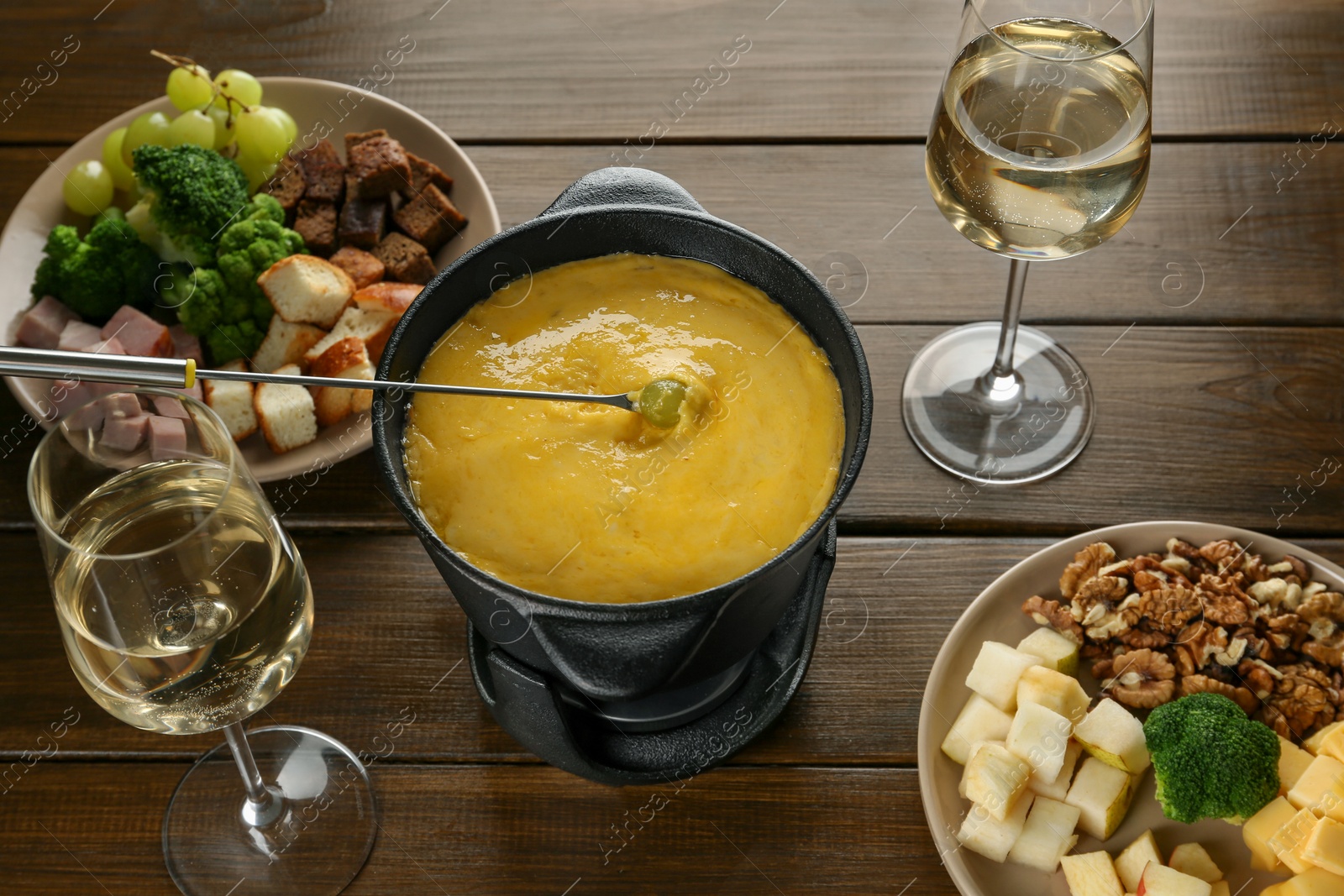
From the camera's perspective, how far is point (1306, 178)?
5.71 feet

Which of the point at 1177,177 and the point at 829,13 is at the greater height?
the point at 829,13

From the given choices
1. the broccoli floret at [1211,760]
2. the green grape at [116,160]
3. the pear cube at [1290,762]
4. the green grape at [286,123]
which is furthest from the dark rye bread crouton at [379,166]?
the pear cube at [1290,762]

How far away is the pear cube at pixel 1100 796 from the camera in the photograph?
1.22 metres

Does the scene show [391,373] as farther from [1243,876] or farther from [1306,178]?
[1306,178]

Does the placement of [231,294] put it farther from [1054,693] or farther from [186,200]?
[1054,693]

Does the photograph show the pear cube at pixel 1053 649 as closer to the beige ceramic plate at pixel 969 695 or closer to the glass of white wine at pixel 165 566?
the beige ceramic plate at pixel 969 695

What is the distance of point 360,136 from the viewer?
67.0 inches

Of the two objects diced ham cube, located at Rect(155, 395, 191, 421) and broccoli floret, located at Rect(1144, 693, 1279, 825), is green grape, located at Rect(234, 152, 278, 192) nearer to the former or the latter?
diced ham cube, located at Rect(155, 395, 191, 421)

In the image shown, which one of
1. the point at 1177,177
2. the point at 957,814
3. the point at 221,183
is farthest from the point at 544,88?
the point at 957,814

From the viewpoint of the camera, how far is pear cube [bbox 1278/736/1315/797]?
1228mm

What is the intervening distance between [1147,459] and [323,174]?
1.17 meters

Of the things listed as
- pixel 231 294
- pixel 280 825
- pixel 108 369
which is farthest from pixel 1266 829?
pixel 231 294

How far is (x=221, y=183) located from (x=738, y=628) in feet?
3.18

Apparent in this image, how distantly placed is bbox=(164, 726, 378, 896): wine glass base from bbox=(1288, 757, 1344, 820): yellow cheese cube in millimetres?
938
